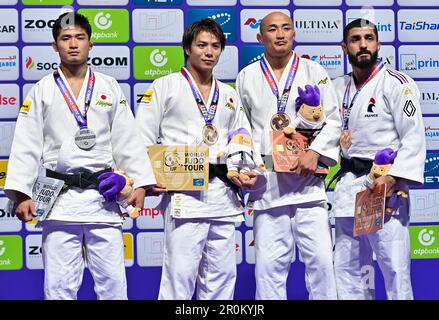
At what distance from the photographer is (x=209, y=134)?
5.27 m

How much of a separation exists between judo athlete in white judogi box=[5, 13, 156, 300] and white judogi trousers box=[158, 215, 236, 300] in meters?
0.33

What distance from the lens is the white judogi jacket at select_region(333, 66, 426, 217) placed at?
17.7 ft

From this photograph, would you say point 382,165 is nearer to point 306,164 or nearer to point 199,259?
point 306,164

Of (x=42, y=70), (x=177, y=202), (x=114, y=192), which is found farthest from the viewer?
(x=42, y=70)

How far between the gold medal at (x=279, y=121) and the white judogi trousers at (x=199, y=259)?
643mm

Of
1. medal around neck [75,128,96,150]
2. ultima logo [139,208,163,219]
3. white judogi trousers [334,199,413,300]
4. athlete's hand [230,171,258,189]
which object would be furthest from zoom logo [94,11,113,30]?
white judogi trousers [334,199,413,300]

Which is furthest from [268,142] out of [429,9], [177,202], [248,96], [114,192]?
[429,9]

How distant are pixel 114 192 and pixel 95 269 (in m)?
0.46

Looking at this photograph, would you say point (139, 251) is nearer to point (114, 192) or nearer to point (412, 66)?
point (114, 192)

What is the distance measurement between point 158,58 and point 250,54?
0.64 meters

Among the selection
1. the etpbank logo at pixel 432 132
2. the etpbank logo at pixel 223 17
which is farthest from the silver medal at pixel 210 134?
the etpbank logo at pixel 432 132

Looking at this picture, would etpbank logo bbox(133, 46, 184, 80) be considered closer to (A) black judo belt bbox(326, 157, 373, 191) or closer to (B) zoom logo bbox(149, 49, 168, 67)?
(B) zoom logo bbox(149, 49, 168, 67)

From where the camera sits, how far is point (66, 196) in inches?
194

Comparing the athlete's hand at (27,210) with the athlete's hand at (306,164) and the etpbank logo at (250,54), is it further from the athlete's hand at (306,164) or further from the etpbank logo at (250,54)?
the etpbank logo at (250,54)
